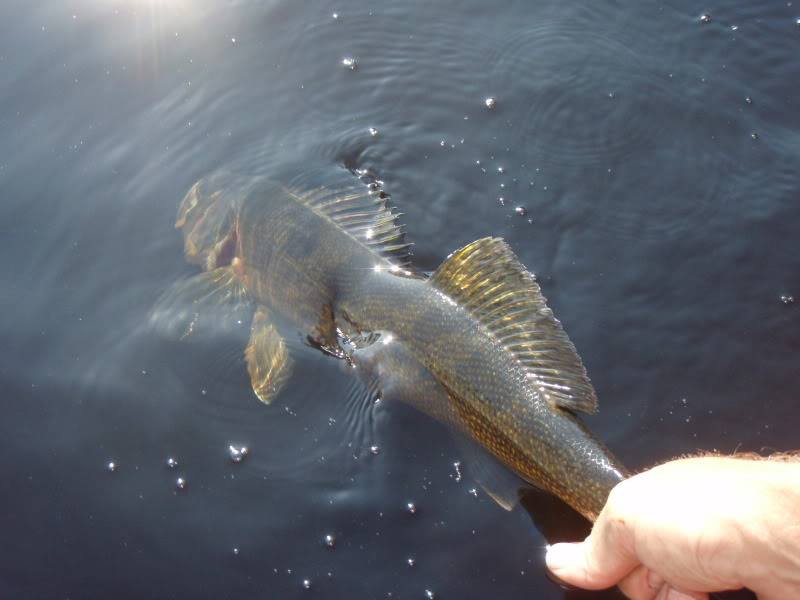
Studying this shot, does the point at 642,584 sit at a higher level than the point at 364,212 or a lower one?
lower

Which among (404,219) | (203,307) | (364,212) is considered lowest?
(203,307)

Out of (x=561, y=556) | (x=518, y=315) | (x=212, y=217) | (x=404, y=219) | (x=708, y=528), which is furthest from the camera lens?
(x=212, y=217)

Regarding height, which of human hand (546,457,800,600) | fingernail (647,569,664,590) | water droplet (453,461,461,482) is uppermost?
human hand (546,457,800,600)

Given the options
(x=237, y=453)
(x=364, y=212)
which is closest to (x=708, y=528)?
(x=237, y=453)

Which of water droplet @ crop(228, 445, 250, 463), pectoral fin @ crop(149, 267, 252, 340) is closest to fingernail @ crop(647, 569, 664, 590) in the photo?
water droplet @ crop(228, 445, 250, 463)

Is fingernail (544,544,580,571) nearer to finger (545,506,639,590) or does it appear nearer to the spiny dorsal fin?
finger (545,506,639,590)

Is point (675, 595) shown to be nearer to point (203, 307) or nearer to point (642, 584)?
point (642, 584)

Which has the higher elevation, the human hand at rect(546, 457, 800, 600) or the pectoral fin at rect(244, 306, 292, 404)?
the human hand at rect(546, 457, 800, 600)

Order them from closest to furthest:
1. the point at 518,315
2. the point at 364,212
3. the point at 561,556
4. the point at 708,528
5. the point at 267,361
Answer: the point at 708,528, the point at 561,556, the point at 518,315, the point at 267,361, the point at 364,212

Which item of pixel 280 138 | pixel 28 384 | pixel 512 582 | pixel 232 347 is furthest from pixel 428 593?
pixel 280 138
